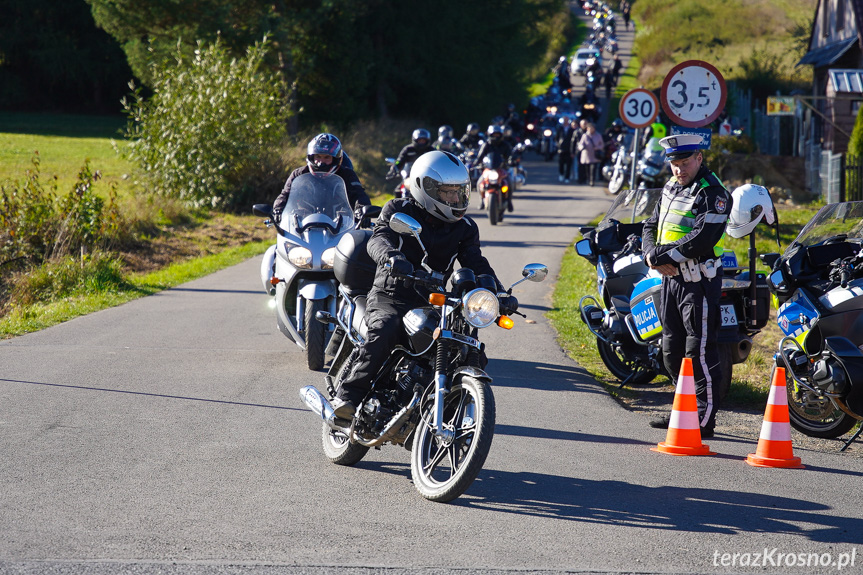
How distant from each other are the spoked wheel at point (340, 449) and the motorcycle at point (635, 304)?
98.3 inches

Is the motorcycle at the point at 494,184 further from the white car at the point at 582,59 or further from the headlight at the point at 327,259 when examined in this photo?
the white car at the point at 582,59

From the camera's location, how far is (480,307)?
4758 mm

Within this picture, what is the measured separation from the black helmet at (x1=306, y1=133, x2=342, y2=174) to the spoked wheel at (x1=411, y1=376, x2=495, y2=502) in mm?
4599

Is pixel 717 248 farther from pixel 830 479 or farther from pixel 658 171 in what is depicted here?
pixel 658 171

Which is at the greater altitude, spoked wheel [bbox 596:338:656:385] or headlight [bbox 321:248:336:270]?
headlight [bbox 321:248:336:270]

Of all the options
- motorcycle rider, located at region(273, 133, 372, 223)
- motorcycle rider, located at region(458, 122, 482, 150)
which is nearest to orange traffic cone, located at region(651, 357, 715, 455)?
motorcycle rider, located at region(273, 133, 372, 223)

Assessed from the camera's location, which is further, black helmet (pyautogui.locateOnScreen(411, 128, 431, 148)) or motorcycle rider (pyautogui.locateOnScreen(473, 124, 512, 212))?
motorcycle rider (pyautogui.locateOnScreen(473, 124, 512, 212))

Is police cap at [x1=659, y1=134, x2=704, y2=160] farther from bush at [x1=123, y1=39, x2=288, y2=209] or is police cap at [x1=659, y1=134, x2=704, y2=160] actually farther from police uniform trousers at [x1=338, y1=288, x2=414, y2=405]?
bush at [x1=123, y1=39, x2=288, y2=209]

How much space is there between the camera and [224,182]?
840 inches

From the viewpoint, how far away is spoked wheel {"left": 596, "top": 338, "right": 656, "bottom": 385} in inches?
313

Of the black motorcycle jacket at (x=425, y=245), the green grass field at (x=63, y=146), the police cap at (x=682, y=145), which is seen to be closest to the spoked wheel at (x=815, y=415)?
the police cap at (x=682, y=145)

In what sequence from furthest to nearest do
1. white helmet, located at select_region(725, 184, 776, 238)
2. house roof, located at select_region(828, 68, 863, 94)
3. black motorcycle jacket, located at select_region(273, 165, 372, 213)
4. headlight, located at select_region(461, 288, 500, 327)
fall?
1. house roof, located at select_region(828, 68, 863, 94)
2. black motorcycle jacket, located at select_region(273, 165, 372, 213)
3. white helmet, located at select_region(725, 184, 776, 238)
4. headlight, located at select_region(461, 288, 500, 327)

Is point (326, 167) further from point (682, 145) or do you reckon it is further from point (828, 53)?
point (828, 53)

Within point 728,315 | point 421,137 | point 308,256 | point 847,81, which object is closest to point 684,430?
point 728,315
